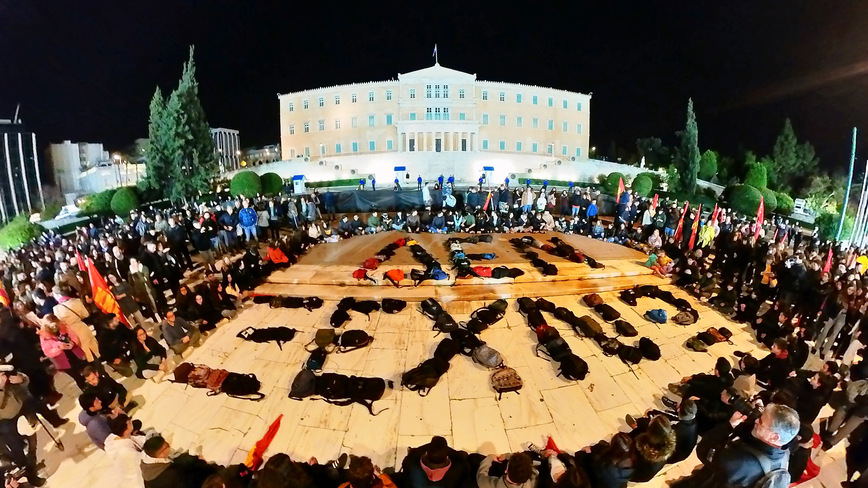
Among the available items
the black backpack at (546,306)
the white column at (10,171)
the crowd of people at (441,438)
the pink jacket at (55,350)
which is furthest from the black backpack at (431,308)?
the white column at (10,171)

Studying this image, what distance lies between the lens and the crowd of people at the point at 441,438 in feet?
13.7

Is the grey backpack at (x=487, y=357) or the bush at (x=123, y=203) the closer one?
the grey backpack at (x=487, y=357)

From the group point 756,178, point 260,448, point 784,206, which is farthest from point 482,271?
point 756,178

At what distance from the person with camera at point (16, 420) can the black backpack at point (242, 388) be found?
2294 millimetres

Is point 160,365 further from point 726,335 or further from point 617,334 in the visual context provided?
point 726,335

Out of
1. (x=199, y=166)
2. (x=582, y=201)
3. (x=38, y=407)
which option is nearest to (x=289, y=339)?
(x=38, y=407)

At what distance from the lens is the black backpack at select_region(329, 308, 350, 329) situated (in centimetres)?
897

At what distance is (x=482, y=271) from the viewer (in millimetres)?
11461

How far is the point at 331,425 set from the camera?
19.8ft

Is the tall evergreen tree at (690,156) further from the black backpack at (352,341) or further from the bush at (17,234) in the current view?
the bush at (17,234)

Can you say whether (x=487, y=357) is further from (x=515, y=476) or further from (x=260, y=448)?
(x=260, y=448)

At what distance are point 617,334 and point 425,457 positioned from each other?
20.9 ft

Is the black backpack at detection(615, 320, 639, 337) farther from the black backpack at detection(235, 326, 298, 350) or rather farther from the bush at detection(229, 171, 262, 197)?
the bush at detection(229, 171, 262, 197)

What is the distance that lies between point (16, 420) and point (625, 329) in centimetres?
1014
